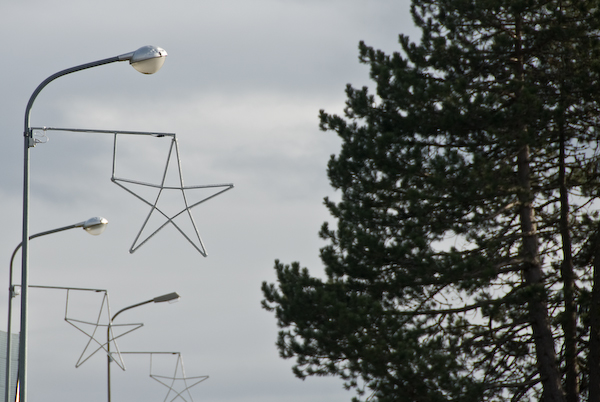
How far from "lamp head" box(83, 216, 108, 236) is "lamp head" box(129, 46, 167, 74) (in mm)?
5455

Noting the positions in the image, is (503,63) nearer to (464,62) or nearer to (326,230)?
(464,62)

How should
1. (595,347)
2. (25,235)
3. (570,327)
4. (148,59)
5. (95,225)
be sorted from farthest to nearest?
(570,327)
(595,347)
(95,225)
(25,235)
(148,59)

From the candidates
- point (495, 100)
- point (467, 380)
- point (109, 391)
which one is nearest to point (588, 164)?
point (495, 100)

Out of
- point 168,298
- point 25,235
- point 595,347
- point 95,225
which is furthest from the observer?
point 168,298

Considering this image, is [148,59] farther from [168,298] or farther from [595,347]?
[595,347]

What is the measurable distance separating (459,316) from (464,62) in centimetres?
663

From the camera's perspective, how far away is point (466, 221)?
1936 cm

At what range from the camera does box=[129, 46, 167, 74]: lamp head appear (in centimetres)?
961

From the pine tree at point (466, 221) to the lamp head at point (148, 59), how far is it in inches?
360

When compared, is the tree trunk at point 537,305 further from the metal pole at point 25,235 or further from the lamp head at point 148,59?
the metal pole at point 25,235

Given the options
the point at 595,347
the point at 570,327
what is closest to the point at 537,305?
the point at 570,327

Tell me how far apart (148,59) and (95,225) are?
5.77 meters

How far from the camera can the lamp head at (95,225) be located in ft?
47.9

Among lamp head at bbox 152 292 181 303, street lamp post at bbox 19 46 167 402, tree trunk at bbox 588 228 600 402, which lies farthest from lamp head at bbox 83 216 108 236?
tree trunk at bbox 588 228 600 402
